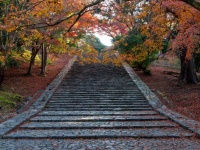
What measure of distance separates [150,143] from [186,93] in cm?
939

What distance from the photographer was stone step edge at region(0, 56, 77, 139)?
29.2ft

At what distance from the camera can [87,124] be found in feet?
32.1

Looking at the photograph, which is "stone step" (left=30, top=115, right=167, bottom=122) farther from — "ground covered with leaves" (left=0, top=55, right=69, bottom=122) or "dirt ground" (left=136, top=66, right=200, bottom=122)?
"dirt ground" (left=136, top=66, right=200, bottom=122)

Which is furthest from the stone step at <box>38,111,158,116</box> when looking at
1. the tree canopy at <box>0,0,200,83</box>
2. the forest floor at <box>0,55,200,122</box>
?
the tree canopy at <box>0,0,200,83</box>

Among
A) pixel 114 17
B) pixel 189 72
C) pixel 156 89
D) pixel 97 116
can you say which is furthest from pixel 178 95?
pixel 114 17

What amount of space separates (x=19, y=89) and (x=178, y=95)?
30.8 ft

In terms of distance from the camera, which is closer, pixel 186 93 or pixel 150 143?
pixel 150 143

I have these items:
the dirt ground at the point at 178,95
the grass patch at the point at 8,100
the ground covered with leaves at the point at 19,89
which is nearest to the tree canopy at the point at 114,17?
the dirt ground at the point at 178,95

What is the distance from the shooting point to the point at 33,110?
1227cm

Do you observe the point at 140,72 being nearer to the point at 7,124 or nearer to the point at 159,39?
the point at 159,39

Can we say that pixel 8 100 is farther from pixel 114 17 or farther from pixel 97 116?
pixel 114 17

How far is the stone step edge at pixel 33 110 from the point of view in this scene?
891 centimetres

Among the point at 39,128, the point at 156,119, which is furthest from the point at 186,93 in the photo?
the point at 39,128

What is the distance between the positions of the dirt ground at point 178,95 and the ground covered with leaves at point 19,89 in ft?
23.6
